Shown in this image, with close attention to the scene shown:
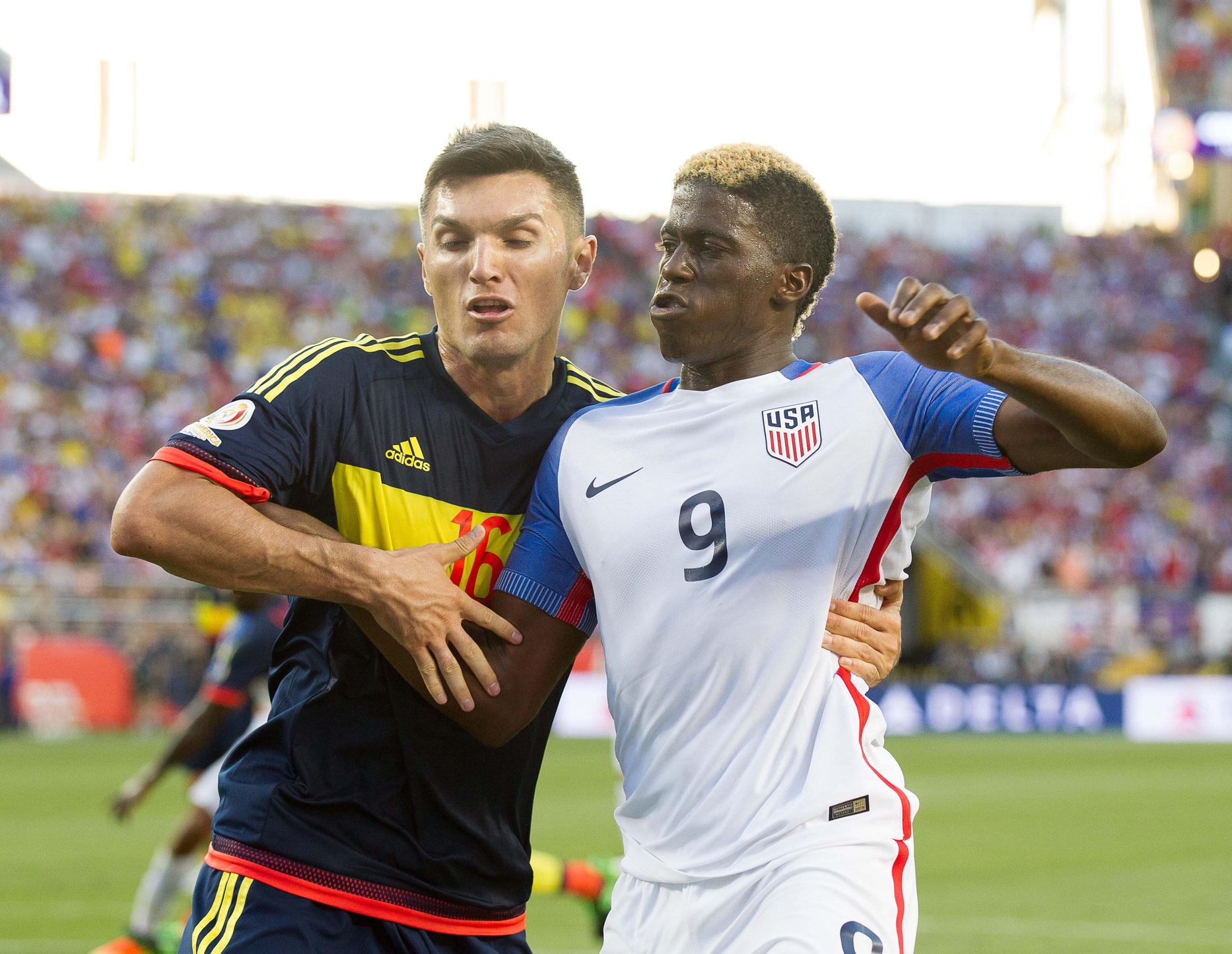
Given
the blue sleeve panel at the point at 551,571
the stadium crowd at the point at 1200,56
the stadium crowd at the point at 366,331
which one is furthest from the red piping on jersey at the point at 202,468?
the stadium crowd at the point at 1200,56

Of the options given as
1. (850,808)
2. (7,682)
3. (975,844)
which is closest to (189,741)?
(850,808)

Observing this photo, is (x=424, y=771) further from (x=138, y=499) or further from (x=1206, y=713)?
Result: (x=1206, y=713)

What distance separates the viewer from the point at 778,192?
11.0 ft

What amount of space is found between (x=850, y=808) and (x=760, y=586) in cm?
46

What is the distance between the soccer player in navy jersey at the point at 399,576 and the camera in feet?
10.3

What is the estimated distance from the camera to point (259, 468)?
3184 millimetres

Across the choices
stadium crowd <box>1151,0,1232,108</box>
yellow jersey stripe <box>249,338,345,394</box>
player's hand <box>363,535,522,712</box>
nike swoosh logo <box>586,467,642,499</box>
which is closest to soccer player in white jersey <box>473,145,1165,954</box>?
nike swoosh logo <box>586,467,642,499</box>

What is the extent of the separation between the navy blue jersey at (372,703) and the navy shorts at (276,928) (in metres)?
0.03

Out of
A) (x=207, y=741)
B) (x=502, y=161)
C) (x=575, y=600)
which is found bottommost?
(x=207, y=741)

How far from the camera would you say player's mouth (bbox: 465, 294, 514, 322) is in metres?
3.42

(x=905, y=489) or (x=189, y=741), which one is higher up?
(x=905, y=489)

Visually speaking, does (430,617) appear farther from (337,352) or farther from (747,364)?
(747,364)

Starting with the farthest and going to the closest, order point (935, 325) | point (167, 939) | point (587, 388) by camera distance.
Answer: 1. point (167, 939)
2. point (587, 388)
3. point (935, 325)

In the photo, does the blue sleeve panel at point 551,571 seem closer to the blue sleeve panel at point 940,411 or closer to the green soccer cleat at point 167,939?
the blue sleeve panel at point 940,411
